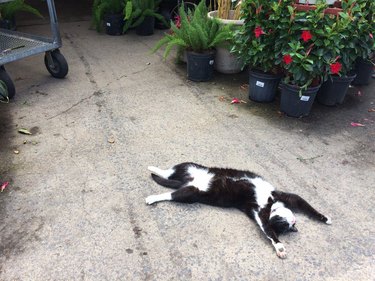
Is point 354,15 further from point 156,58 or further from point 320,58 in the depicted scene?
point 156,58

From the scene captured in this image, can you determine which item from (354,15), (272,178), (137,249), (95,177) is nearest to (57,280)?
(137,249)

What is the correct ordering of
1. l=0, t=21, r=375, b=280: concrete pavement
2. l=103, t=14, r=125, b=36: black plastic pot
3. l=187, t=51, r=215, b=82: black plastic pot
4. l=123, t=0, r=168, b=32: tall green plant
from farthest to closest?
l=103, t=14, r=125, b=36: black plastic pot, l=123, t=0, r=168, b=32: tall green plant, l=187, t=51, r=215, b=82: black plastic pot, l=0, t=21, r=375, b=280: concrete pavement

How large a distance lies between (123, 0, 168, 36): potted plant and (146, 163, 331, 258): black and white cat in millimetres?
3758

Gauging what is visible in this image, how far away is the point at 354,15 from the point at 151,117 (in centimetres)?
222

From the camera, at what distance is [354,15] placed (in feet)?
10.0

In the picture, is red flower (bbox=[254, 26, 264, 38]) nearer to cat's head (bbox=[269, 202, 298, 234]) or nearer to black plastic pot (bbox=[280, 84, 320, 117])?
black plastic pot (bbox=[280, 84, 320, 117])

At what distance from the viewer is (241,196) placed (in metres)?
2.32

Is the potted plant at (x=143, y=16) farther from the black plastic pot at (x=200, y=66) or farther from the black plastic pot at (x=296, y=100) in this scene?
the black plastic pot at (x=296, y=100)

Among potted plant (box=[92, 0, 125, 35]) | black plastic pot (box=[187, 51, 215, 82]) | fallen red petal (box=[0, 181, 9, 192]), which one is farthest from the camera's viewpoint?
potted plant (box=[92, 0, 125, 35])

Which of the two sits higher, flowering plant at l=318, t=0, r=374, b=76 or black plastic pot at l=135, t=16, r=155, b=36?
flowering plant at l=318, t=0, r=374, b=76

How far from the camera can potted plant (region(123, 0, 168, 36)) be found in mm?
5590

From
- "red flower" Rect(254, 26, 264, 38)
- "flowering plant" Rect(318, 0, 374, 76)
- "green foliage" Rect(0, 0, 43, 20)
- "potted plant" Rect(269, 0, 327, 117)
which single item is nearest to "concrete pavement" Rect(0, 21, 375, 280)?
"potted plant" Rect(269, 0, 327, 117)

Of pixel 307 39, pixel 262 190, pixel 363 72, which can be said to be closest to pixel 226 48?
pixel 307 39

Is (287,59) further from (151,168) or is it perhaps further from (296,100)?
(151,168)
